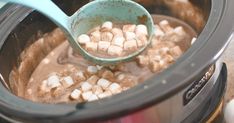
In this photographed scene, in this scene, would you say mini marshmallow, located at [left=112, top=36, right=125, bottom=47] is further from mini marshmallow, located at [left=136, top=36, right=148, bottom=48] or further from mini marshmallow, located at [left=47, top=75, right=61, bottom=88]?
mini marshmallow, located at [left=47, top=75, right=61, bottom=88]

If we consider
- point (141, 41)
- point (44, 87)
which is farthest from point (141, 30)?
point (44, 87)

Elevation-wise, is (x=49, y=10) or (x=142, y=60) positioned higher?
(x=49, y=10)

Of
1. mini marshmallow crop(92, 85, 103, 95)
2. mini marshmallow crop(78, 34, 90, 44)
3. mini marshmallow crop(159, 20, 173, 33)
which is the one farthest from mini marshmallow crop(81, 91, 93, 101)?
mini marshmallow crop(159, 20, 173, 33)

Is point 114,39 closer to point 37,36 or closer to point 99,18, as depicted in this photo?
point 99,18

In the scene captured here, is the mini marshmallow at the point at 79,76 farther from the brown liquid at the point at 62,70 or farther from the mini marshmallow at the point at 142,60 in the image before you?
the mini marshmallow at the point at 142,60

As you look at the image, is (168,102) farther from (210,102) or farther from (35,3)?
(35,3)

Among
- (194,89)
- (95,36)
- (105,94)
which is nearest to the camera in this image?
(194,89)
